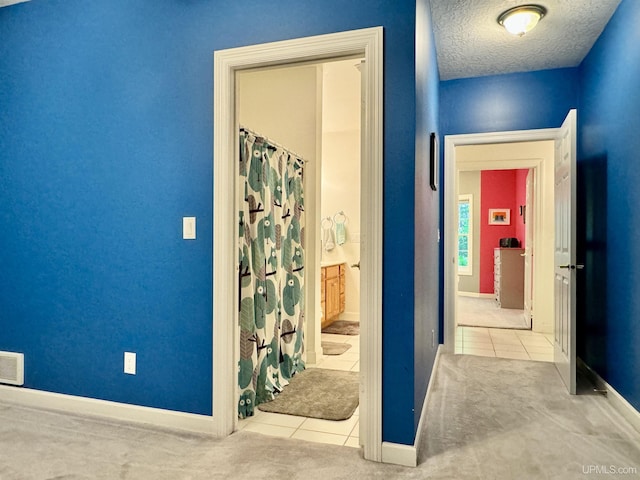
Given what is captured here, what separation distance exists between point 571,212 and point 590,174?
27.7 inches

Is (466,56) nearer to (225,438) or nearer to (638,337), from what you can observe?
(638,337)

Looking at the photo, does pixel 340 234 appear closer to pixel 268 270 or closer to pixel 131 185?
pixel 268 270

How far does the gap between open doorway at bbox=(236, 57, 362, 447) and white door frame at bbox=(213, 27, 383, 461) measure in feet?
0.32

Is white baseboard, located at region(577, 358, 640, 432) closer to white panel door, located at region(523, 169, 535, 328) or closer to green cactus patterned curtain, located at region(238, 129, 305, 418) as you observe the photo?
white panel door, located at region(523, 169, 535, 328)

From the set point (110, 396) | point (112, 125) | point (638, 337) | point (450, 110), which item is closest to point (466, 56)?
point (450, 110)

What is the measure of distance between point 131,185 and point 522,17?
2.83m

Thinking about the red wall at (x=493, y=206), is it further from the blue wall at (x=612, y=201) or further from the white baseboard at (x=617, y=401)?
the white baseboard at (x=617, y=401)

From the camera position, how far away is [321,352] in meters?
3.99

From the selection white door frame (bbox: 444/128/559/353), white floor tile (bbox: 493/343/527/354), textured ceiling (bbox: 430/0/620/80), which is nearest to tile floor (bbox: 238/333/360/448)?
white door frame (bbox: 444/128/559/353)

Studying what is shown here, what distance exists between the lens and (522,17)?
2.87 meters

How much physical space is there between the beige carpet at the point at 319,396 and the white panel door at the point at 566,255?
1.63 m

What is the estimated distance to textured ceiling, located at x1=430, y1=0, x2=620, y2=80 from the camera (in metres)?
2.86

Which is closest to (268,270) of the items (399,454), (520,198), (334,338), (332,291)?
(399,454)

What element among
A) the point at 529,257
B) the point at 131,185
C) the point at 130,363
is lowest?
the point at 130,363
